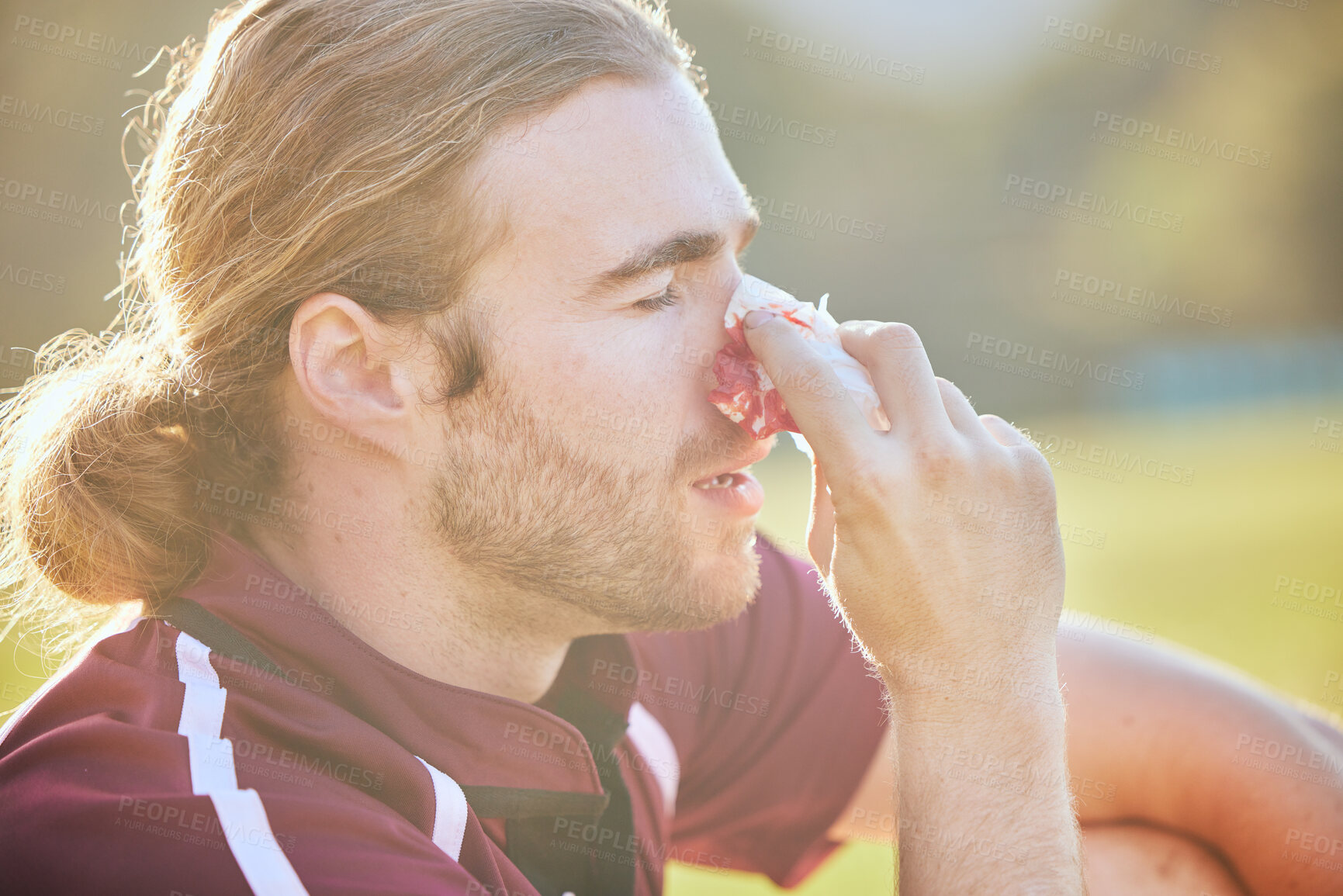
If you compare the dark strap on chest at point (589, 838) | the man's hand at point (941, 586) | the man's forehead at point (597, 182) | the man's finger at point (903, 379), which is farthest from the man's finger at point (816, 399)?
the dark strap on chest at point (589, 838)

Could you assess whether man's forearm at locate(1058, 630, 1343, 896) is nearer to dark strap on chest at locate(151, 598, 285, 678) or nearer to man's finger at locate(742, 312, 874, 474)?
man's finger at locate(742, 312, 874, 474)

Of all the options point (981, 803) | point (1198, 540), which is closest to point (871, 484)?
point (981, 803)

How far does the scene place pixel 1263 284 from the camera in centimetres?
1794

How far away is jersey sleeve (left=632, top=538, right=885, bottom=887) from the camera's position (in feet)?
9.21

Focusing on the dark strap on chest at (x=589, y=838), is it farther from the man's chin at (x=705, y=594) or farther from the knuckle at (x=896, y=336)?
the knuckle at (x=896, y=336)

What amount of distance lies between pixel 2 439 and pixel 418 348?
142 centimetres

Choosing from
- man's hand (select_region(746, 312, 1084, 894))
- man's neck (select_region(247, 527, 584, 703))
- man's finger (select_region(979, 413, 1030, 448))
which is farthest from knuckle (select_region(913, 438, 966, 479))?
man's neck (select_region(247, 527, 584, 703))

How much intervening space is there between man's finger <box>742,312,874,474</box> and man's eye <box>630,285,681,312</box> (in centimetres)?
28

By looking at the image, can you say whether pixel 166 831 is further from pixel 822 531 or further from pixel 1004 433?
pixel 1004 433

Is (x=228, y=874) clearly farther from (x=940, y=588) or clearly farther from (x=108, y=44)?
(x=108, y=44)

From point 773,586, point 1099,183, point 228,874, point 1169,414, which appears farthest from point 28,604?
point 1099,183

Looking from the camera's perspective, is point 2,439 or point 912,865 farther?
point 2,439

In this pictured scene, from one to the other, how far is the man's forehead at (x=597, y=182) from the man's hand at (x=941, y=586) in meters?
0.44

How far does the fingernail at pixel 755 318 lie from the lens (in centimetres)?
228
